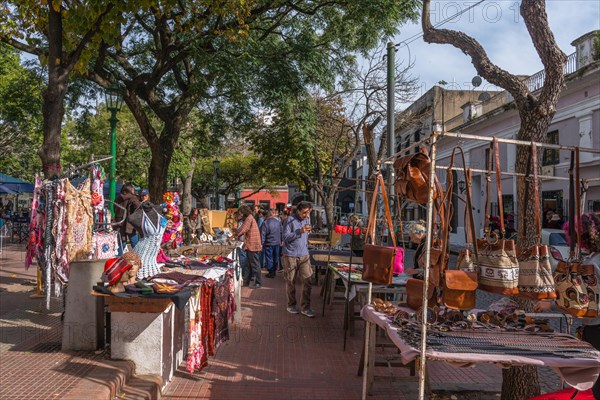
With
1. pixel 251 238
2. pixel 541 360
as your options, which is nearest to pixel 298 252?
pixel 251 238

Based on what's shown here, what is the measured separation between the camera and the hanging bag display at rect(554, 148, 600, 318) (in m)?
3.89

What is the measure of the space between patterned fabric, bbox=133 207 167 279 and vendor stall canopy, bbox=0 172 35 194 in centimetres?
1742

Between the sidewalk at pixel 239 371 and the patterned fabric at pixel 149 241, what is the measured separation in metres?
1.03

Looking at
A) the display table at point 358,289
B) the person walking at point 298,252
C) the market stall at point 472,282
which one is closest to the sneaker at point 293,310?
the person walking at point 298,252

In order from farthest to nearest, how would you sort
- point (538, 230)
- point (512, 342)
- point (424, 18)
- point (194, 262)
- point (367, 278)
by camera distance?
point (194, 262), point (424, 18), point (367, 278), point (538, 230), point (512, 342)

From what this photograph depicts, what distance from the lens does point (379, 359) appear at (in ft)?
19.2

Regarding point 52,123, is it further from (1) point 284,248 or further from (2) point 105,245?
(1) point 284,248

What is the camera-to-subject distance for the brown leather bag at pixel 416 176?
411 cm

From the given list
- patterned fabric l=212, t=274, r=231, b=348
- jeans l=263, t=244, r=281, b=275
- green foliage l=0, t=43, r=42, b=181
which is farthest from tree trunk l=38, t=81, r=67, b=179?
green foliage l=0, t=43, r=42, b=181

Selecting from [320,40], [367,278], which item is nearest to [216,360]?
[367,278]

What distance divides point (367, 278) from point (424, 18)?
2910 millimetres

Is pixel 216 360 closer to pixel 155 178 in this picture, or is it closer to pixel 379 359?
pixel 379 359

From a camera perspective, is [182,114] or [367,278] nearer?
[367,278]

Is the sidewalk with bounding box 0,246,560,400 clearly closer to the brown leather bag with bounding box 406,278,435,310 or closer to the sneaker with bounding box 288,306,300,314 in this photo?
the sneaker with bounding box 288,306,300,314
